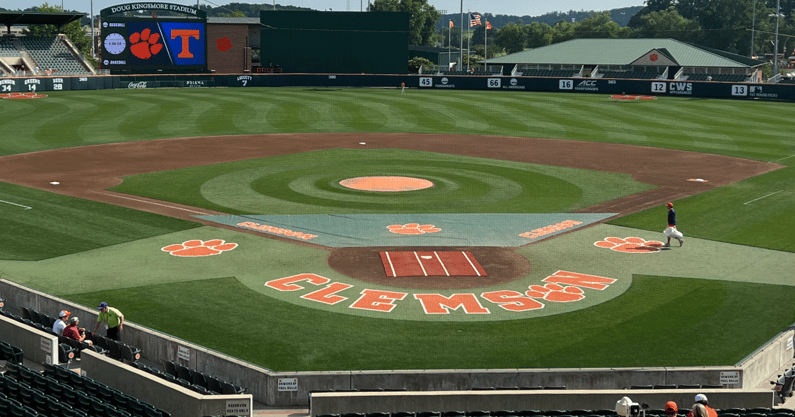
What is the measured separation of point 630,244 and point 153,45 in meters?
68.5

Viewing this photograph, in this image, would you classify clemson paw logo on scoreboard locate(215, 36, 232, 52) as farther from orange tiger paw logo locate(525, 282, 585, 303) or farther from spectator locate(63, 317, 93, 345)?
spectator locate(63, 317, 93, 345)

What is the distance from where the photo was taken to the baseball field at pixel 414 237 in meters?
20.0

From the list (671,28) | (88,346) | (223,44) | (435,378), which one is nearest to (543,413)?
(435,378)

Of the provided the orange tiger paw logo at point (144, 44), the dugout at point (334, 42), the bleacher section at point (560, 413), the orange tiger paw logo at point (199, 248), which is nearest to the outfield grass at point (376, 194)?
the orange tiger paw logo at point (199, 248)

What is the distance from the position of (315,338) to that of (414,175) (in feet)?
72.3

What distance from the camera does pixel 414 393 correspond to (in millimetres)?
15578

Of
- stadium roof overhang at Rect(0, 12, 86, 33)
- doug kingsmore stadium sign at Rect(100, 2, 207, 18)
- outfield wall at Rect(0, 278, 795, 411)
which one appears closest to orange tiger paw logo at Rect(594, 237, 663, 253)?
outfield wall at Rect(0, 278, 795, 411)

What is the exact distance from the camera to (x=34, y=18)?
84.9 meters

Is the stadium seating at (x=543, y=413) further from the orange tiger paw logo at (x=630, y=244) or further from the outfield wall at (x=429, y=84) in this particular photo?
the outfield wall at (x=429, y=84)

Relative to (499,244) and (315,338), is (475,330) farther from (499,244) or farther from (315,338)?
(499,244)

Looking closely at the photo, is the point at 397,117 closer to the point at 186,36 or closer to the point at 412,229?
the point at 186,36

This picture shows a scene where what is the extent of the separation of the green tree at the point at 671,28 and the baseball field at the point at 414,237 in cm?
13107

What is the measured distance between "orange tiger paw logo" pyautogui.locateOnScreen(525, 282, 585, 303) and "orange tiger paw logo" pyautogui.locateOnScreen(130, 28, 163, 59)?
70535mm

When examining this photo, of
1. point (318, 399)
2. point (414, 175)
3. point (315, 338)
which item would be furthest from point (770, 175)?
point (318, 399)
